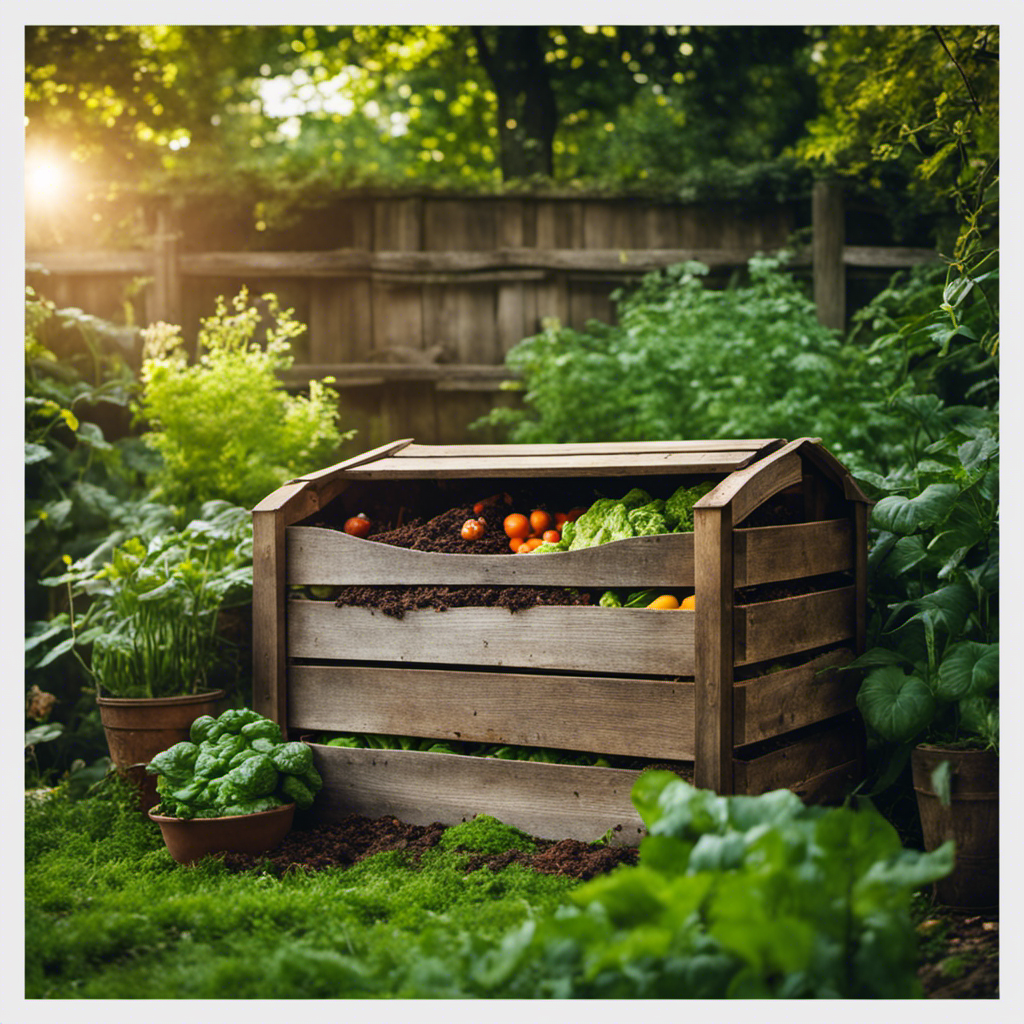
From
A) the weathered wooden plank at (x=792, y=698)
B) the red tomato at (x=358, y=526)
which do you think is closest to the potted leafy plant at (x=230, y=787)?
the red tomato at (x=358, y=526)

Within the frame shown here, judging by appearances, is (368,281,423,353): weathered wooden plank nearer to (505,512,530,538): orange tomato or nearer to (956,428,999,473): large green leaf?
(505,512,530,538): orange tomato

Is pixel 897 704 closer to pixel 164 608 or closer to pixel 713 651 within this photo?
pixel 713 651

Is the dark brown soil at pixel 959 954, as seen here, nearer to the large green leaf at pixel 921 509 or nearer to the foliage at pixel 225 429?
the large green leaf at pixel 921 509

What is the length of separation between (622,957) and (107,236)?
5.42 meters

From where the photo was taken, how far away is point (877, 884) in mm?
1818

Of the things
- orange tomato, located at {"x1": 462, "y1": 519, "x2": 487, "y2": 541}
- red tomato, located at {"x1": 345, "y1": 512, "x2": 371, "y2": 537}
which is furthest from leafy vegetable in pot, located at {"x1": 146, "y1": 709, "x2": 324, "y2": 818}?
orange tomato, located at {"x1": 462, "y1": 519, "x2": 487, "y2": 541}

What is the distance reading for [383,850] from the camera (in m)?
3.03

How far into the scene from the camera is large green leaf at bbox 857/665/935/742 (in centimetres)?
281

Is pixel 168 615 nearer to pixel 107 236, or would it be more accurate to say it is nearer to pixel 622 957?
pixel 622 957

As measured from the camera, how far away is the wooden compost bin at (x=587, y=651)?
2795 millimetres

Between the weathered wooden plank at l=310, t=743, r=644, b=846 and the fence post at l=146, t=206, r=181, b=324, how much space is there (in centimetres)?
335

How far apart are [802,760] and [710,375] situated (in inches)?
109
